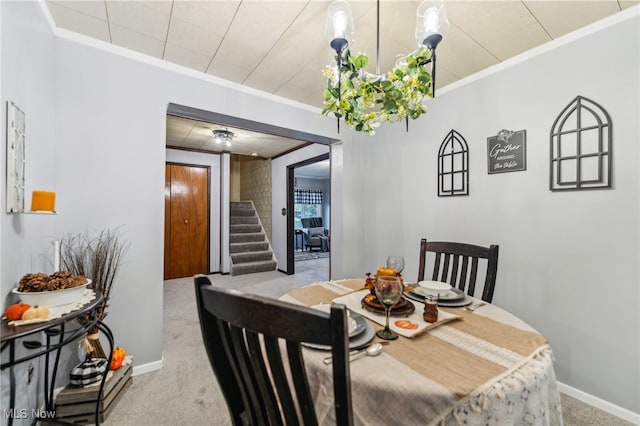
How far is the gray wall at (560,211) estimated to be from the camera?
1.52 m

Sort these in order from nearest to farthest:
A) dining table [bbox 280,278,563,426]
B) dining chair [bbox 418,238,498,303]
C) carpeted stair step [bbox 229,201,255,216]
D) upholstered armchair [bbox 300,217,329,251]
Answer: dining table [bbox 280,278,563,426] → dining chair [bbox 418,238,498,303] → carpeted stair step [bbox 229,201,255,216] → upholstered armchair [bbox 300,217,329,251]

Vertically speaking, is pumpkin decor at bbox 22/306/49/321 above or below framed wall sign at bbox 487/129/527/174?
below

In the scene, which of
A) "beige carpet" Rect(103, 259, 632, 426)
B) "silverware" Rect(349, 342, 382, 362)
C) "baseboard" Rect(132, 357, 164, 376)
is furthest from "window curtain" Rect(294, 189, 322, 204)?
"silverware" Rect(349, 342, 382, 362)

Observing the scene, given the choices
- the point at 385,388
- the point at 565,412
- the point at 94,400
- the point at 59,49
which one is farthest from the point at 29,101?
the point at 565,412

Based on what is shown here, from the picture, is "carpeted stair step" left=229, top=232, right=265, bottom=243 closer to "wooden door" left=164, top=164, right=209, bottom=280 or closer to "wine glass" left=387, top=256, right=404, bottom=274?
"wooden door" left=164, top=164, right=209, bottom=280

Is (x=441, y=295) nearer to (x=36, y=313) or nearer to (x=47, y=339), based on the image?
(x=36, y=313)

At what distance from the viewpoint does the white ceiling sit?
4.86 ft

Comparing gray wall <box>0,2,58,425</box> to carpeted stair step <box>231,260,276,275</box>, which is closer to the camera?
gray wall <box>0,2,58,425</box>

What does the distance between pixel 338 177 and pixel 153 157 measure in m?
1.94

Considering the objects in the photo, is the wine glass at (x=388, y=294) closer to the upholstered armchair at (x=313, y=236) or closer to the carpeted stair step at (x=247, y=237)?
the carpeted stair step at (x=247, y=237)

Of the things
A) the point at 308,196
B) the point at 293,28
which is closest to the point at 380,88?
the point at 293,28

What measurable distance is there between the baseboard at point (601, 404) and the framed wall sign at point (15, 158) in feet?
10.7

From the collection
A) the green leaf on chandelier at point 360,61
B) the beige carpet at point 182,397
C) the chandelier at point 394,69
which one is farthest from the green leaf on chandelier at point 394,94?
the beige carpet at point 182,397

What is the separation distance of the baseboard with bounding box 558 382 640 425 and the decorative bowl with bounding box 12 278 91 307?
2897 mm
